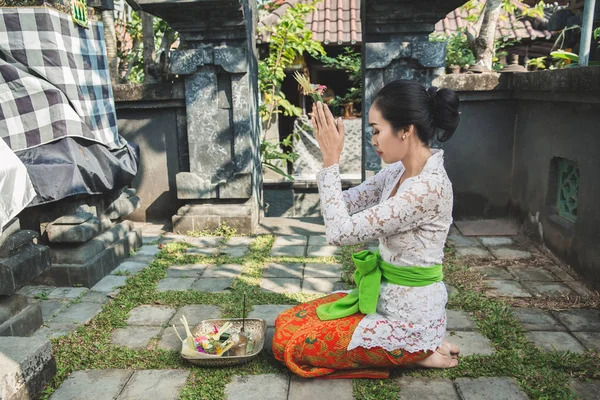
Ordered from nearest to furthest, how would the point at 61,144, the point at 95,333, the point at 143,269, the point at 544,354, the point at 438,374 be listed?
1. the point at 438,374
2. the point at 544,354
3. the point at 95,333
4. the point at 61,144
5. the point at 143,269

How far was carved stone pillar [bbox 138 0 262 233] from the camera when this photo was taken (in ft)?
17.1

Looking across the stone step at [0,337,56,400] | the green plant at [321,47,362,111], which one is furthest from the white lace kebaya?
the green plant at [321,47,362,111]

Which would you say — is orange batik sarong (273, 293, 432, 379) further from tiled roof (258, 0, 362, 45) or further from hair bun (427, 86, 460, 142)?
tiled roof (258, 0, 362, 45)

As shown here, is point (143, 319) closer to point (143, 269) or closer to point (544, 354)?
point (143, 269)

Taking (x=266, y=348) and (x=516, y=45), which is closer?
(x=266, y=348)

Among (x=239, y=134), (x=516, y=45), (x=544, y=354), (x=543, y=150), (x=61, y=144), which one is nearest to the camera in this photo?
(x=544, y=354)

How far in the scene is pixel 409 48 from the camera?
4969 mm

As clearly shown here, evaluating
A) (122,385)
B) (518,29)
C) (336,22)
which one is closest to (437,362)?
(122,385)

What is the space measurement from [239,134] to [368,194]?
281 cm

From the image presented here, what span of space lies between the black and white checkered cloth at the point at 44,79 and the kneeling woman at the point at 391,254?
7.64 feet

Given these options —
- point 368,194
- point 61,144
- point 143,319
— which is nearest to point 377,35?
point 368,194

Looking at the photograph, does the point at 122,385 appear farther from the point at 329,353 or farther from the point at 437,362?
the point at 437,362

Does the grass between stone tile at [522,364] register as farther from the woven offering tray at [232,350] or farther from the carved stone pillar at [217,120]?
the carved stone pillar at [217,120]

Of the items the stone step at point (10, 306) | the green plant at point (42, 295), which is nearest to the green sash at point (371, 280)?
the stone step at point (10, 306)
